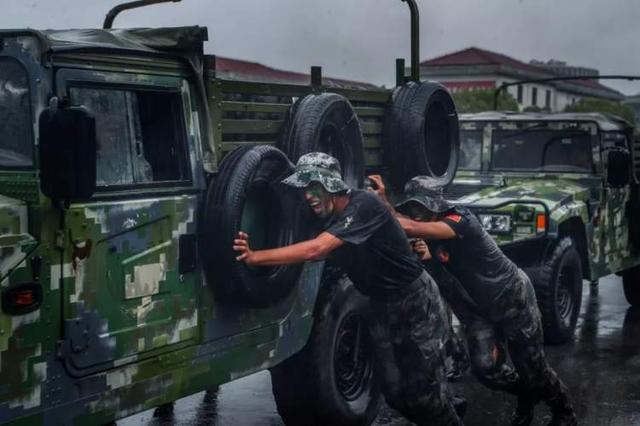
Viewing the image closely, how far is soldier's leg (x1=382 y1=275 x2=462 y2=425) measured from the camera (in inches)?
226

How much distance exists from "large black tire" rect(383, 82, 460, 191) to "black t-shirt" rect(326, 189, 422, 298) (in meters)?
1.44

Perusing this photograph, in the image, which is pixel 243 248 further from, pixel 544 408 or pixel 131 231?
pixel 544 408

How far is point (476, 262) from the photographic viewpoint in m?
6.50

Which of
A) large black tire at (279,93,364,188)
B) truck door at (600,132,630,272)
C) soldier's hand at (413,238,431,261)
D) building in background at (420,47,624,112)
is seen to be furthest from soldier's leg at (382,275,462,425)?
building in background at (420,47,624,112)

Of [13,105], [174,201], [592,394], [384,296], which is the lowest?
[592,394]

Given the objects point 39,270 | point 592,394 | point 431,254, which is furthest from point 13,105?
point 592,394

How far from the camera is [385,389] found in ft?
19.4

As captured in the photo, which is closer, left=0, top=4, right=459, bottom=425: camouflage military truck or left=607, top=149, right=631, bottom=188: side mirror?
left=0, top=4, right=459, bottom=425: camouflage military truck

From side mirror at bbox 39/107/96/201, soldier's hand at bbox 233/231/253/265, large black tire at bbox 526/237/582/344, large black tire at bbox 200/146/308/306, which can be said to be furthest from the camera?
large black tire at bbox 526/237/582/344

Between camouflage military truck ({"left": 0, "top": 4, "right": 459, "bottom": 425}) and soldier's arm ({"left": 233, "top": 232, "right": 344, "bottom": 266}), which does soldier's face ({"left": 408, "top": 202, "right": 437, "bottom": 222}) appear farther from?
soldier's arm ({"left": 233, "top": 232, "right": 344, "bottom": 266})

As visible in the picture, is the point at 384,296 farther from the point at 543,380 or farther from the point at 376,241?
the point at 543,380

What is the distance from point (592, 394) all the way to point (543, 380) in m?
1.62

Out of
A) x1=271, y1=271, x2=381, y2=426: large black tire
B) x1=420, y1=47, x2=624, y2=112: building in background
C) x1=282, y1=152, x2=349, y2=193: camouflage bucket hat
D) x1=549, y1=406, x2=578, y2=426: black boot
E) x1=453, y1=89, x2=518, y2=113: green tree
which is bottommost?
x1=549, y1=406, x2=578, y2=426: black boot

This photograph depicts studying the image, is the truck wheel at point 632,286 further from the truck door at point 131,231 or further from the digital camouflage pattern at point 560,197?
the truck door at point 131,231
